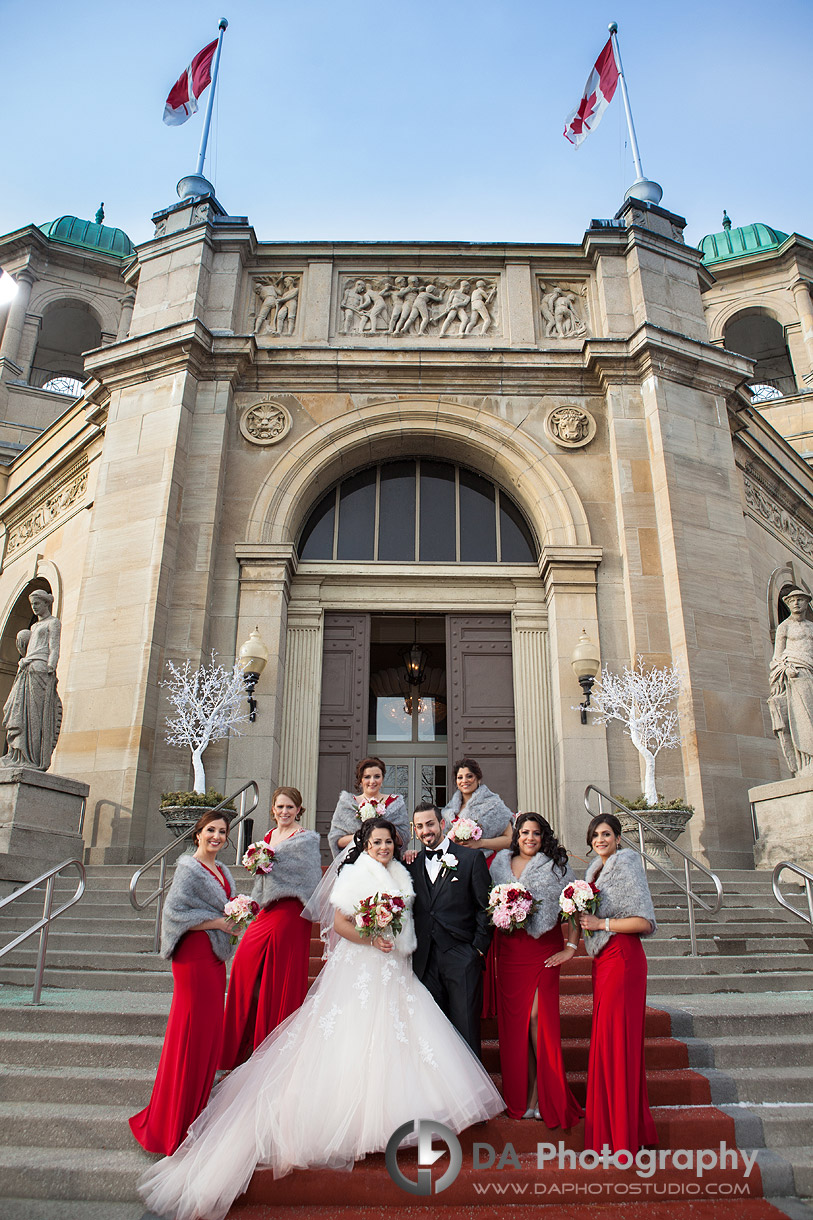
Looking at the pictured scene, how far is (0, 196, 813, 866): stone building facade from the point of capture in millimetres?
12219

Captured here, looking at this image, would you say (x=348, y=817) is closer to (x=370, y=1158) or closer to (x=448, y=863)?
(x=448, y=863)

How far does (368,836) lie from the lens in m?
5.06

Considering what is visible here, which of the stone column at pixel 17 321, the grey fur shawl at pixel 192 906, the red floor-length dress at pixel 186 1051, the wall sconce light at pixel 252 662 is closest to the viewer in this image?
the red floor-length dress at pixel 186 1051

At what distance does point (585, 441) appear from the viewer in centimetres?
1415

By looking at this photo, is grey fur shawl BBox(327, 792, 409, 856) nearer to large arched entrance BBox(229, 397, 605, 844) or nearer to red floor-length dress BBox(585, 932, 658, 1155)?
red floor-length dress BBox(585, 932, 658, 1155)

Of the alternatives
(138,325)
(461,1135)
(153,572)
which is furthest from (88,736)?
(461,1135)

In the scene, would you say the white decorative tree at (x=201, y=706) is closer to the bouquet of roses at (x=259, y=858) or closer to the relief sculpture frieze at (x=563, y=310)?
the bouquet of roses at (x=259, y=858)

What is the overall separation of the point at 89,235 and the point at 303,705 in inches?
817

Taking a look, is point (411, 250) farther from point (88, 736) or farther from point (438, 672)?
point (88, 736)

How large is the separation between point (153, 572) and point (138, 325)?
5085 mm

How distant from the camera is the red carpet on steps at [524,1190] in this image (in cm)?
396

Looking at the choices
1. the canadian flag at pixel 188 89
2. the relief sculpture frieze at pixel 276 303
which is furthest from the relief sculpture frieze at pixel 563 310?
the canadian flag at pixel 188 89

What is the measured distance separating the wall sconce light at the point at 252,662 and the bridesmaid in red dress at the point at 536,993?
7.51 meters

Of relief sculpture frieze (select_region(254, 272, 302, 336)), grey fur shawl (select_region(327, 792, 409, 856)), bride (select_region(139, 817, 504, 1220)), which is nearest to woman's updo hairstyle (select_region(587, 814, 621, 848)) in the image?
bride (select_region(139, 817, 504, 1220))
